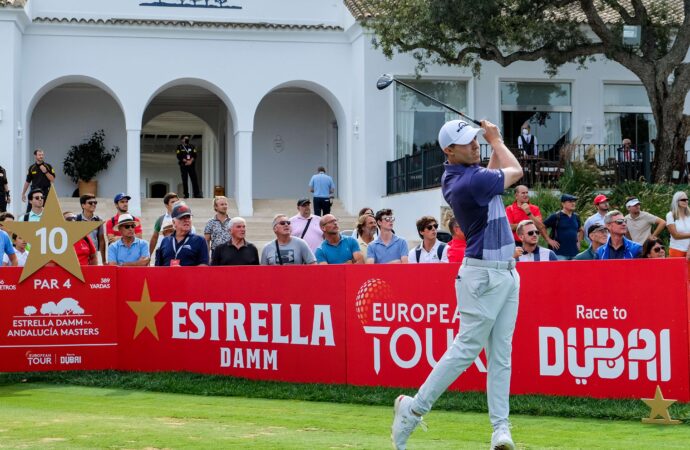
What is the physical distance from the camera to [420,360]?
10.5 meters

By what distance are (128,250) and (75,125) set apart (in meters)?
18.3

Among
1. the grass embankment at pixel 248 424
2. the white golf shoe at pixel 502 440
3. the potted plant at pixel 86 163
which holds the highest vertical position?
the potted plant at pixel 86 163

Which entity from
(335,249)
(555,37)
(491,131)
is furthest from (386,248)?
(555,37)

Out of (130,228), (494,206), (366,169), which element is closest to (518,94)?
(366,169)

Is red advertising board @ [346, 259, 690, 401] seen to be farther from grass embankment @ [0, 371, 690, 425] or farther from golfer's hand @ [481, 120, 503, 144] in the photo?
golfer's hand @ [481, 120, 503, 144]

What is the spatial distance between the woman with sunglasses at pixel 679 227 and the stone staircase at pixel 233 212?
464 inches

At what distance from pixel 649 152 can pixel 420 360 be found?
15.6 m

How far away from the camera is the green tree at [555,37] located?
2383 centimetres

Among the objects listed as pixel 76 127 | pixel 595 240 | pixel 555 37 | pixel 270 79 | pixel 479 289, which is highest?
pixel 555 37

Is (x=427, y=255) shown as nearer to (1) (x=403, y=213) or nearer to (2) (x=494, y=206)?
(2) (x=494, y=206)

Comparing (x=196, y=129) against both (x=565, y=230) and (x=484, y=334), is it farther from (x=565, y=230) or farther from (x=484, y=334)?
(x=484, y=334)

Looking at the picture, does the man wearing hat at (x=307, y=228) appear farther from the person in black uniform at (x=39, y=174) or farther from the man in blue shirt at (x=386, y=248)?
the person in black uniform at (x=39, y=174)

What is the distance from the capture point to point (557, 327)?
9.88 meters

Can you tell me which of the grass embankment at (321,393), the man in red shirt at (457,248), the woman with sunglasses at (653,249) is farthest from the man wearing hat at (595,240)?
the grass embankment at (321,393)
